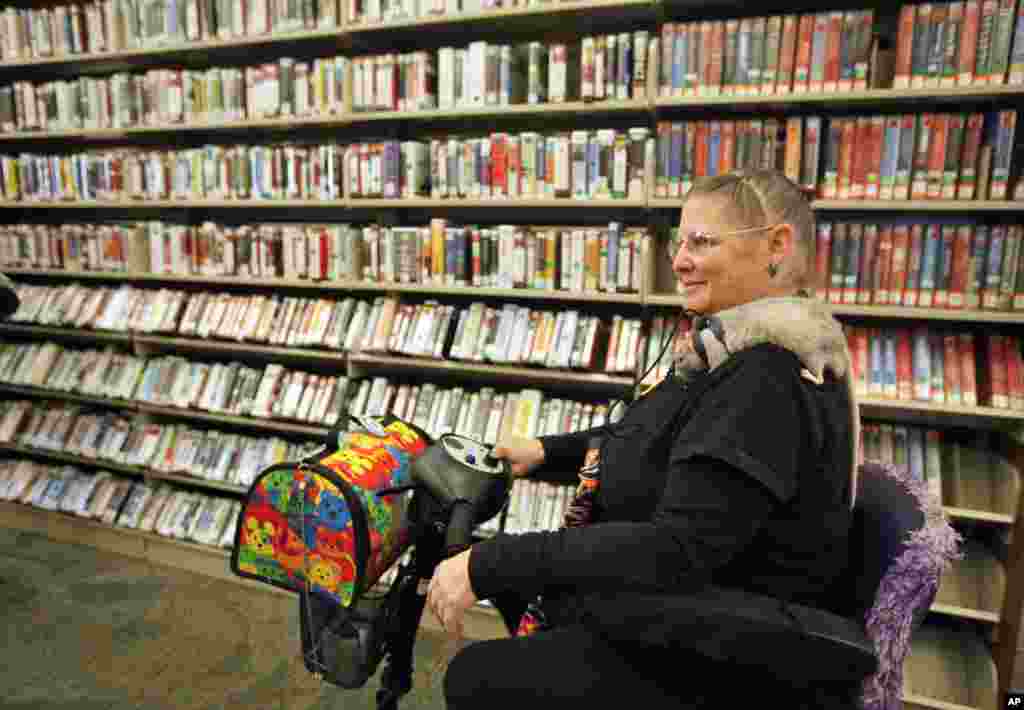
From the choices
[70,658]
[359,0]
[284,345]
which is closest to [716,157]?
[359,0]

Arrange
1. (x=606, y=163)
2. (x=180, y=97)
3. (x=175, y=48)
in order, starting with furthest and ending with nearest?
1. (x=180, y=97)
2. (x=175, y=48)
3. (x=606, y=163)

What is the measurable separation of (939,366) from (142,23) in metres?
3.40

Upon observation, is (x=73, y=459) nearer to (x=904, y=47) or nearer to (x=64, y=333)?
(x=64, y=333)

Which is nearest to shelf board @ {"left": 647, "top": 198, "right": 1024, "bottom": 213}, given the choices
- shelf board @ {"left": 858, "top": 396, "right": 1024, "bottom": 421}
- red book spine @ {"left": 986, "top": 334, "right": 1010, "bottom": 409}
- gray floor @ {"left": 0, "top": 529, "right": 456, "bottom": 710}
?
red book spine @ {"left": 986, "top": 334, "right": 1010, "bottom": 409}

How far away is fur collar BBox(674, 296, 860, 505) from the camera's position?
3.33 feet

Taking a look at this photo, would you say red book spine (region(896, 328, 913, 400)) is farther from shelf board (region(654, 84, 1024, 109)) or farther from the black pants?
the black pants

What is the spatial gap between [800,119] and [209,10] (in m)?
2.37

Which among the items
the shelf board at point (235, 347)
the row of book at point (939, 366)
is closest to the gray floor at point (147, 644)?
the shelf board at point (235, 347)

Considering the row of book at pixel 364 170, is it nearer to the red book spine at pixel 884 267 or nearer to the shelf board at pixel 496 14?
the shelf board at pixel 496 14

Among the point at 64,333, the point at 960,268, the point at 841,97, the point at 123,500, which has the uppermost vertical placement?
the point at 841,97

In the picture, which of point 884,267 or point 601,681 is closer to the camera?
point 601,681

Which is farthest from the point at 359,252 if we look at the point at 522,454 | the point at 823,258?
the point at 823,258

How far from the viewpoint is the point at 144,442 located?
3088 mm

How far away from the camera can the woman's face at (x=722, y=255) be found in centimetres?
112
